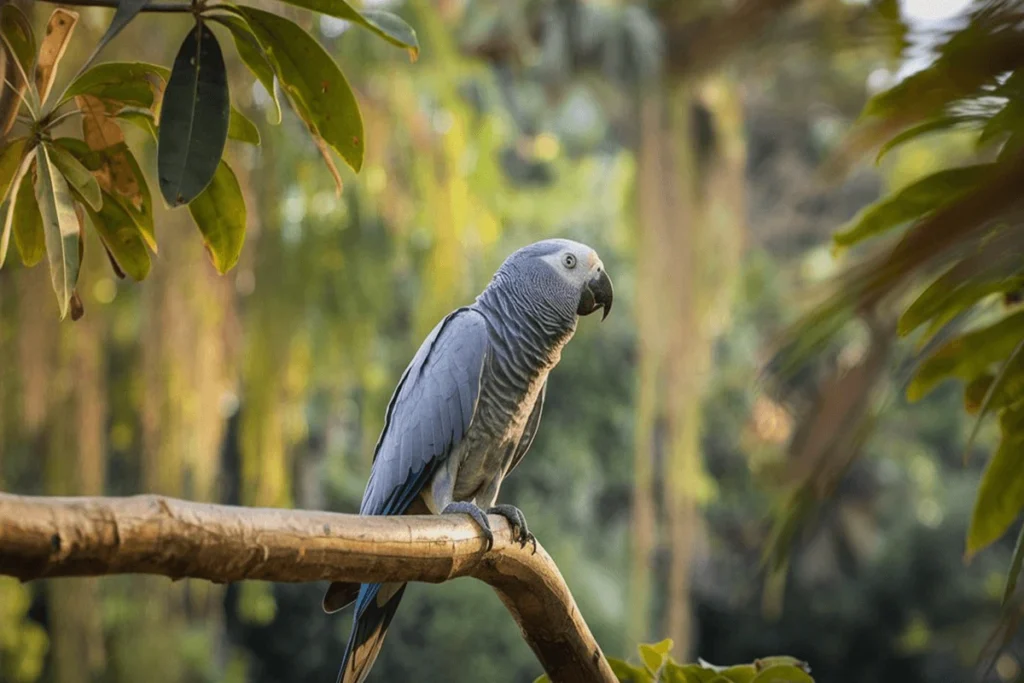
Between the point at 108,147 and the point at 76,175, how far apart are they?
0.22 ft

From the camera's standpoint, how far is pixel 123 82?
100cm

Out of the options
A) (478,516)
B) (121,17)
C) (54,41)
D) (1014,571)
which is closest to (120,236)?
(54,41)

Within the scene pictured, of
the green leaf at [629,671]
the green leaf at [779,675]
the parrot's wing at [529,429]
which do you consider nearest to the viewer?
the green leaf at [779,675]

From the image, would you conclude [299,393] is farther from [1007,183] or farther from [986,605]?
[986,605]

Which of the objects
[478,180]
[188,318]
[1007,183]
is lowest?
[188,318]

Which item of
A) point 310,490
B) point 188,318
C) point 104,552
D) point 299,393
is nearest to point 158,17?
point 188,318

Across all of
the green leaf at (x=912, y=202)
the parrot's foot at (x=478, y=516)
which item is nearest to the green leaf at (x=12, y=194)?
the parrot's foot at (x=478, y=516)

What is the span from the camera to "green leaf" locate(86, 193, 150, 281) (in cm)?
104

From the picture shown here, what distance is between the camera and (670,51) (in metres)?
4.20

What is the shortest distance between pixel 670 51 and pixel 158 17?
2279 mm

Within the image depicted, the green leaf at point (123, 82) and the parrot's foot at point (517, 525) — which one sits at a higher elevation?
the green leaf at point (123, 82)

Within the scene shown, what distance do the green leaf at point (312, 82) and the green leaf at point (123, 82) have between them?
12 cm

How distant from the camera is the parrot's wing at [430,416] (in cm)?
150

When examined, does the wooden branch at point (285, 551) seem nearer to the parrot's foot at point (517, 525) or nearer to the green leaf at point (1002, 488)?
the parrot's foot at point (517, 525)
